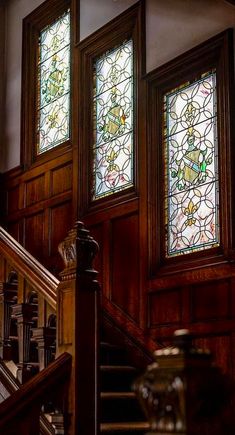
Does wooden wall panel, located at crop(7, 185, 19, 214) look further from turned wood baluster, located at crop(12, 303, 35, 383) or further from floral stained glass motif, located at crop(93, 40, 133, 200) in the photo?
turned wood baluster, located at crop(12, 303, 35, 383)

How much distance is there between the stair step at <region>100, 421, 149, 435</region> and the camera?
380 centimetres

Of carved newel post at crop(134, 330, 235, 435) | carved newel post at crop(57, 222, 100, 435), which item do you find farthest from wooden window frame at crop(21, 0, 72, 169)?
carved newel post at crop(134, 330, 235, 435)

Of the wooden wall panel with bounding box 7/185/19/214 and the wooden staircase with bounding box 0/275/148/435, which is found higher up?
the wooden wall panel with bounding box 7/185/19/214

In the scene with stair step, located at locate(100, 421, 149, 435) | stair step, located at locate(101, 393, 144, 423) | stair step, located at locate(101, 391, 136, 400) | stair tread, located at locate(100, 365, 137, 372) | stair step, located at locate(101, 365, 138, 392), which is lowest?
stair step, located at locate(100, 421, 149, 435)

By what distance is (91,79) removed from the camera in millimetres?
6176

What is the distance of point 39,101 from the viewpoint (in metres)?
6.82

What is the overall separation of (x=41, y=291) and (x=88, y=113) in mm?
2833

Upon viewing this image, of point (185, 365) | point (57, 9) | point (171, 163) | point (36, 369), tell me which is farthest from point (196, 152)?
point (185, 365)

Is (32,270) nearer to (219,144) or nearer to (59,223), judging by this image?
(219,144)

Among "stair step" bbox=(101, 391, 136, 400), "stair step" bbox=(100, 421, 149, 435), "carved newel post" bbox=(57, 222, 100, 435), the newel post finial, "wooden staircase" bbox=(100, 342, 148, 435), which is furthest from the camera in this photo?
"stair step" bbox=(101, 391, 136, 400)

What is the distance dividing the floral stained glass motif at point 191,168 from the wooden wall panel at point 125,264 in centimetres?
32

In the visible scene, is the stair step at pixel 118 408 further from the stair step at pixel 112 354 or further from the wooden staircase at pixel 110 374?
the stair step at pixel 112 354

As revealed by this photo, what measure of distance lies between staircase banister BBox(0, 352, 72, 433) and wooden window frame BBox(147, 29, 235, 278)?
1.70m

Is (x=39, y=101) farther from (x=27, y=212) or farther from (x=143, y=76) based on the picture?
(x=143, y=76)
